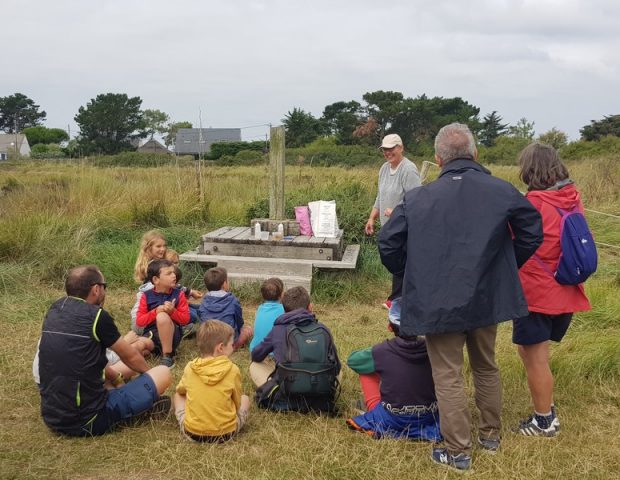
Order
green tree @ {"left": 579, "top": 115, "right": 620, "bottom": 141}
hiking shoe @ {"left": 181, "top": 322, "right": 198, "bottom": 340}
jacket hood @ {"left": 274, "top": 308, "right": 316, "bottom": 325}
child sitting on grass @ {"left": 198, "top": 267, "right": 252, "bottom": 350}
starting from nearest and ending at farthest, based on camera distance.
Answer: jacket hood @ {"left": 274, "top": 308, "right": 316, "bottom": 325}
child sitting on grass @ {"left": 198, "top": 267, "right": 252, "bottom": 350}
hiking shoe @ {"left": 181, "top": 322, "right": 198, "bottom": 340}
green tree @ {"left": 579, "top": 115, "right": 620, "bottom": 141}

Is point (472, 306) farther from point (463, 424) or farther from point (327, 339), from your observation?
point (327, 339)

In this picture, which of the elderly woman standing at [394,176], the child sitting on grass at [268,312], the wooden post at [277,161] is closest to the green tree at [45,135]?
the wooden post at [277,161]

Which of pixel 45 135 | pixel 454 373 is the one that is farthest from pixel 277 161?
pixel 45 135

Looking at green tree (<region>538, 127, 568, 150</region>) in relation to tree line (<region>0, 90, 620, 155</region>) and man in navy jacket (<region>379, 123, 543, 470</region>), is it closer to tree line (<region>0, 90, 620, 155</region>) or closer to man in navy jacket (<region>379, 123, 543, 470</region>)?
tree line (<region>0, 90, 620, 155</region>)

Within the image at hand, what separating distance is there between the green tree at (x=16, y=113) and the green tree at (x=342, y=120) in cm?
5615

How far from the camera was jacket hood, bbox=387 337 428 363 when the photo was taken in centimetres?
300

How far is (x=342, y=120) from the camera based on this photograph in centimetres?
3900

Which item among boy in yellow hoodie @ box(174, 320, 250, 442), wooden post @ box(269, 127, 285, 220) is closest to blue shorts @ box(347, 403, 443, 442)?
boy in yellow hoodie @ box(174, 320, 250, 442)

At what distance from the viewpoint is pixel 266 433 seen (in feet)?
10.5

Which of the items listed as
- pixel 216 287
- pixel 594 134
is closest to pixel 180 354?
pixel 216 287

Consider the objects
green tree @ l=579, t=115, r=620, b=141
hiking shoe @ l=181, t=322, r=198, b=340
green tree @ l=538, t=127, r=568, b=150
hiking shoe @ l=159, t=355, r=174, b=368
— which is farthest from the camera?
green tree @ l=579, t=115, r=620, b=141

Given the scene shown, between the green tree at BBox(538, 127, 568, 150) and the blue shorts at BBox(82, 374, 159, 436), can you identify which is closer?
the blue shorts at BBox(82, 374, 159, 436)

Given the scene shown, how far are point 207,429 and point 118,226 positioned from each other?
590cm

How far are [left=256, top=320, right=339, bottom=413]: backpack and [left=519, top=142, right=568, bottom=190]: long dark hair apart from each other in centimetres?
144
